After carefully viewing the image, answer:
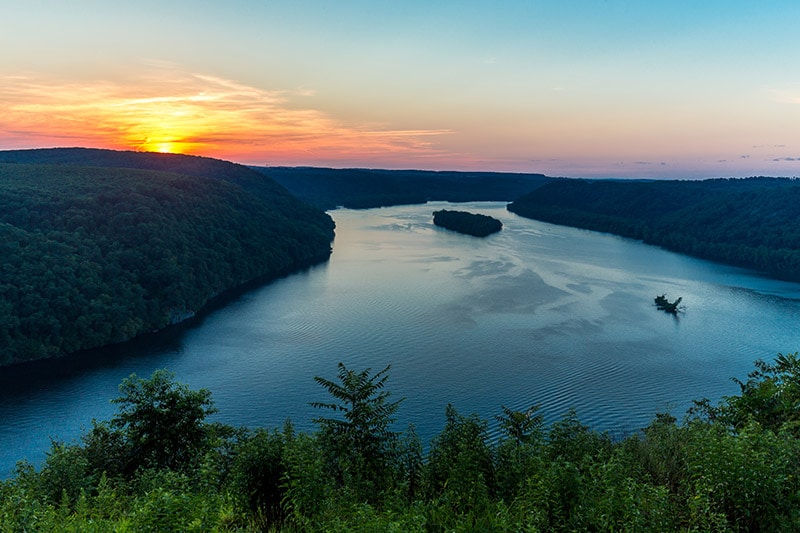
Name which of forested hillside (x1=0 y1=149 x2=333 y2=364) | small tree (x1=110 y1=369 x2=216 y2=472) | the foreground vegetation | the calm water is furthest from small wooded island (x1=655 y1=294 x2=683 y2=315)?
forested hillside (x1=0 y1=149 x2=333 y2=364)

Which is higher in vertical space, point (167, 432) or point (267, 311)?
point (167, 432)

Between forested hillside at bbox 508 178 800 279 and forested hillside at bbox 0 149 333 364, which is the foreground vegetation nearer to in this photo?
forested hillside at bbox 0 149 333 364

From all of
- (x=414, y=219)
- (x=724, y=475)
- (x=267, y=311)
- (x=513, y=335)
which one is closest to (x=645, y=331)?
(x=513, y=335)

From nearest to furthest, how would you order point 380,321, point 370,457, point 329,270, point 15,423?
point 370,457
point 15,423
point 380,321
point 329,270

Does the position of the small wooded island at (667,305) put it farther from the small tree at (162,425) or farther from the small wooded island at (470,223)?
the small wooded island at (470,223)

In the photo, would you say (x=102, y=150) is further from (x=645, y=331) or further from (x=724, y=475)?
(x=724, y=475)

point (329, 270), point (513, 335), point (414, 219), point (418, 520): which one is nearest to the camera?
point (418, 520)
